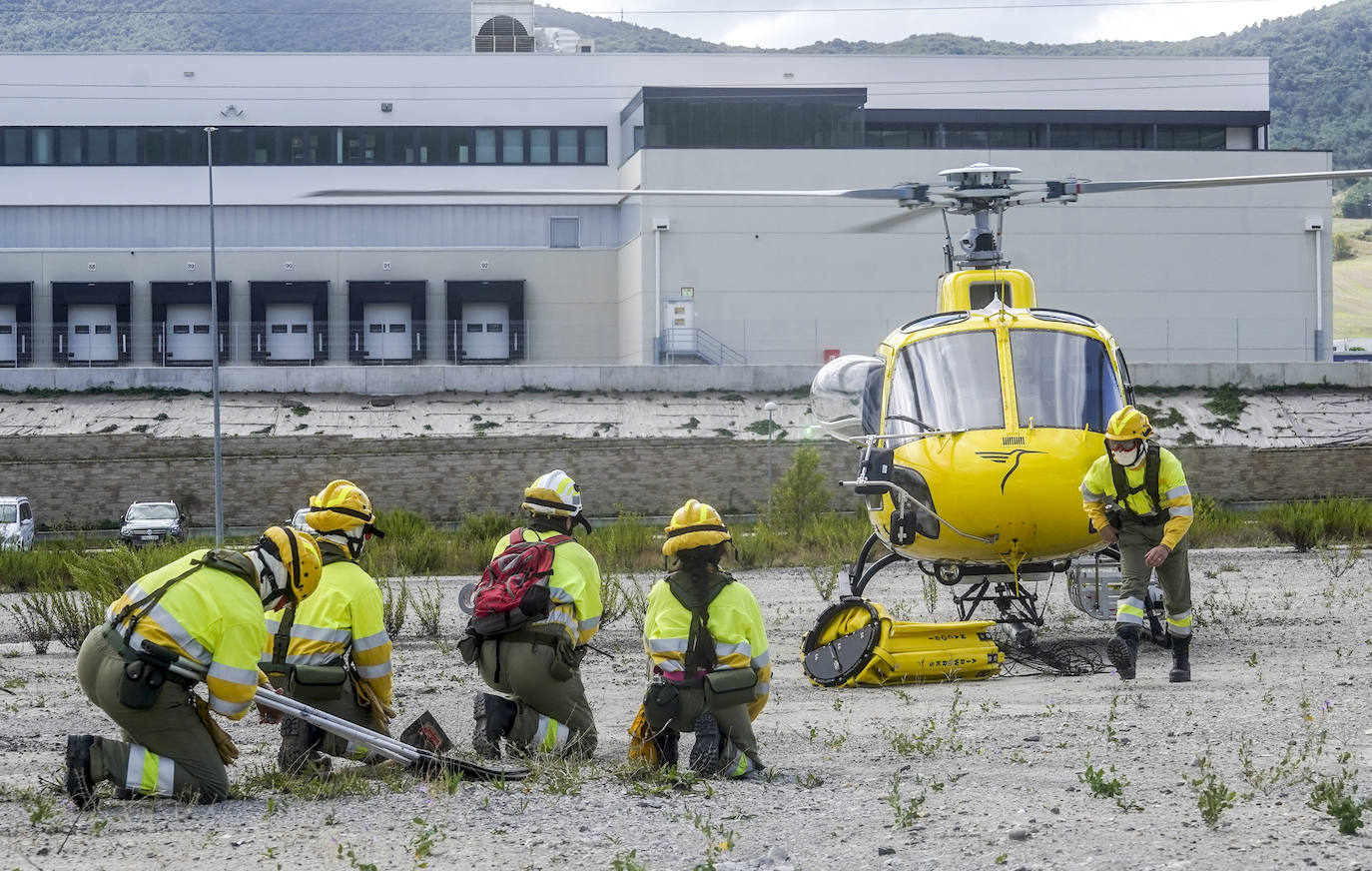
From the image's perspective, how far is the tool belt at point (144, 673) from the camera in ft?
23.1

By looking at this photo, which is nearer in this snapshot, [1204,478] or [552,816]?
[552,816]

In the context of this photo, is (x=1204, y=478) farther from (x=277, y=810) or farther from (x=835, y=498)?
(x=277, y=810)

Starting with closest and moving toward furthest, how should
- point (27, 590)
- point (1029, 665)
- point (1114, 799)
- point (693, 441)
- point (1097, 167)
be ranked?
point (1114, 799) < point (1029, 665) < point (27, 590) < point (693, 441) < point (1097, 167)

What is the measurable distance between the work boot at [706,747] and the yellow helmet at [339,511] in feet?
7.00

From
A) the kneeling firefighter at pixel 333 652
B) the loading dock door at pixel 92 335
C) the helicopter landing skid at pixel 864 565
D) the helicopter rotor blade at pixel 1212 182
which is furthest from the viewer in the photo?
the loading dock door at pixel 92 335

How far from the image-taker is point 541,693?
8688mm

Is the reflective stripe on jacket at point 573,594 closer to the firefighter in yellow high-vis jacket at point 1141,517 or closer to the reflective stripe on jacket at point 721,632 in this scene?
the reflective stripe on jacket at point 721,632

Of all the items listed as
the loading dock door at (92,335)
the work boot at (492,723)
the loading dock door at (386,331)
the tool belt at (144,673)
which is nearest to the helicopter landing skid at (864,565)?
the work boot at (492,723)

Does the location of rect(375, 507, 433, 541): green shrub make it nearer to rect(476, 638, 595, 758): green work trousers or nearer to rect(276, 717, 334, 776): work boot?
rect(476, 638, 595, 758): green work trousers

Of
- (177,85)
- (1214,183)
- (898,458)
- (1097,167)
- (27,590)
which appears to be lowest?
(27,590)

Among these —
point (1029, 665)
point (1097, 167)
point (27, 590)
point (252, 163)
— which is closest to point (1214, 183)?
point (1029, 665)

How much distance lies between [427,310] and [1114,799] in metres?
49.1

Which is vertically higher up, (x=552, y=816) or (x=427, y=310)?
(x=427, y=310)

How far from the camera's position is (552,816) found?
22.9 feet
